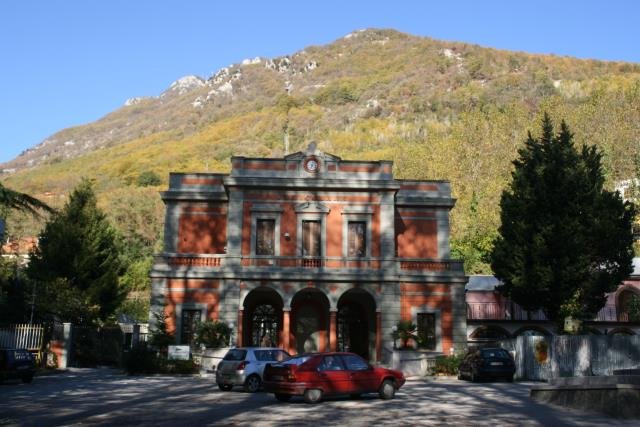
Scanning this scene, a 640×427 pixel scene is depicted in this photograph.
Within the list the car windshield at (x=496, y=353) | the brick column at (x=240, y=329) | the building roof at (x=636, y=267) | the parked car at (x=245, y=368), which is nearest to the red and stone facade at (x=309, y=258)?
the brick column at (x=240, y=329)

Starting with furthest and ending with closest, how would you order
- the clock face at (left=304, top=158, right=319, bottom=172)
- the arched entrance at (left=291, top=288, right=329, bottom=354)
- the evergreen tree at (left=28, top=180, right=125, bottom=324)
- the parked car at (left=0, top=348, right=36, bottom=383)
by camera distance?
the evergreen tree at (left=28, top=180, right=125, bottom=324) < the arched entrance at (left=291, top=288, right=329, bottom=354) < the clock face at (left=304, top=158, right=319, bottom=172) < the parked car at (left=0, top=348, right=36, bottom=383)

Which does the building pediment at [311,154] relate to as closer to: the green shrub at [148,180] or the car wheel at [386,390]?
the car wheel at [386,390]

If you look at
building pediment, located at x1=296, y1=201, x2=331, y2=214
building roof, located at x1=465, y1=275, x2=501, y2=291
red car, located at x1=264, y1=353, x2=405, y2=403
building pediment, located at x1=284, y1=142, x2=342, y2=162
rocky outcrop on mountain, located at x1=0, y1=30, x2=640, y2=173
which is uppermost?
rocky outcrop on mountain, located at x1=0, y1=30, x2=640, y2=173

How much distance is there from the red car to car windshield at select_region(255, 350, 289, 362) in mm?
3214

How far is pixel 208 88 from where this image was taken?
649 feet

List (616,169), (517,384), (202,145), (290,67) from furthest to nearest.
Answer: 1. (290,67)
2. (202,145)
3. (616,169)
4. (517,384)

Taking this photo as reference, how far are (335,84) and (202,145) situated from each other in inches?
1801

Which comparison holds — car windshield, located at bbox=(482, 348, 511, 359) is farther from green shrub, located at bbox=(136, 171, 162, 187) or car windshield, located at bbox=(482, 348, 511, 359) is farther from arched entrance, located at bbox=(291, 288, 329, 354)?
green shrub, located at bbox=(136, 171, 162, 187)

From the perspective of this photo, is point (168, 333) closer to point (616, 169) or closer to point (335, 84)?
point (616, 169)

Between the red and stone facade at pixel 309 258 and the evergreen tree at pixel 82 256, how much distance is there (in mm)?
9139

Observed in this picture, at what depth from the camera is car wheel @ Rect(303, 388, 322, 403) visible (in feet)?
53.5

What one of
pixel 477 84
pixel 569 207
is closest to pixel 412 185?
pixel 569 207

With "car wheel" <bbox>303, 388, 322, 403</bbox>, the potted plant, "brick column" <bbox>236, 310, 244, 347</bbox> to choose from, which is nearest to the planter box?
the potted plant

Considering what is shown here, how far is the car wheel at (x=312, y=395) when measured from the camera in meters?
16.3
